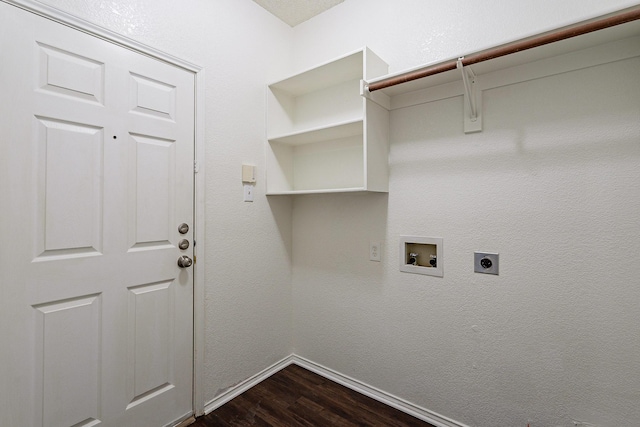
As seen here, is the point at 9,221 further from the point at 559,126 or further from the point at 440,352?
the point at 559,126

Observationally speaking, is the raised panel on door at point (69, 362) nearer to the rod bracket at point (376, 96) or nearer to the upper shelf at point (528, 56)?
the rod bracket at point (376, 96)

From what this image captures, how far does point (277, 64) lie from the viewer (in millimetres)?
2248

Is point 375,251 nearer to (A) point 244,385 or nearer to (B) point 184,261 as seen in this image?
(B) point 184,261

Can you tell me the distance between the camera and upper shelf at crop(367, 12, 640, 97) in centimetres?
119

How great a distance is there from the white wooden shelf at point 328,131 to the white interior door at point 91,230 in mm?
653

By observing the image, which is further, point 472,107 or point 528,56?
point 472,107

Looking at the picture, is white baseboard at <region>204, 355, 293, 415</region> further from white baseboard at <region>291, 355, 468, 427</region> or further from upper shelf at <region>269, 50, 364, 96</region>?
upper shelf at <region>269, 50, 364, 96</region>

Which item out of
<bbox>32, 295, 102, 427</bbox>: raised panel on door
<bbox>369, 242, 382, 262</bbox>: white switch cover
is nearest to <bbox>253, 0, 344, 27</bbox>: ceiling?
<bbox>369, 242, 382, 262</bbox>: white switch cover

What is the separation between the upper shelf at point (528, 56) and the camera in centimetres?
119

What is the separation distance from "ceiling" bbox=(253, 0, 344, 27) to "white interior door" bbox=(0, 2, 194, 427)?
0.89 metres

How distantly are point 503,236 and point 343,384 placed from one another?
1398 mm

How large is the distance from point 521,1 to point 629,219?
3.67 ft

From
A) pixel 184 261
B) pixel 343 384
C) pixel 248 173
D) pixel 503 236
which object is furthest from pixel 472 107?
pixel 343 384

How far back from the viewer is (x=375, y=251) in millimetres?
1931
